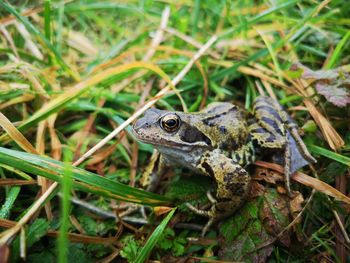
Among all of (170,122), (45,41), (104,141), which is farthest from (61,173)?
(45,41)

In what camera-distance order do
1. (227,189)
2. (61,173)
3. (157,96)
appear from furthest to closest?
(157,96), (227,189), (61,173)

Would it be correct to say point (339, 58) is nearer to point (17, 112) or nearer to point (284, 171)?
point (284, 171)

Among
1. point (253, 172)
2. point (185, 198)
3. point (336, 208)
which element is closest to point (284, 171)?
point (253, 172)

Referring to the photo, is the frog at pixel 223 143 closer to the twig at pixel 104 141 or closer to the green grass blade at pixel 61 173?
the twig at pixel 104 141

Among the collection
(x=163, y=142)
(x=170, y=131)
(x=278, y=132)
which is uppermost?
(x=278, y=132)

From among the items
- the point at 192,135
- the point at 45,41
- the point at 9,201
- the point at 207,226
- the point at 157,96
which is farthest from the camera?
the point at 45,41

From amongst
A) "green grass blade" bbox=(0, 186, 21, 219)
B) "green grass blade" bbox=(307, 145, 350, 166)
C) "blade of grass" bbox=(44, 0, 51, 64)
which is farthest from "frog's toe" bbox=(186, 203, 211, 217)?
"blade of grass" bbox=(44, 0, 51, 64)

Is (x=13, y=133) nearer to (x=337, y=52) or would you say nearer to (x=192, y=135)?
(x=192, y=135)

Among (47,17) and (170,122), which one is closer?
(170,122)
